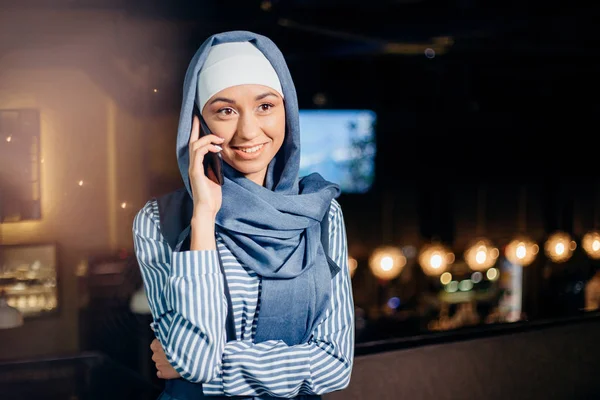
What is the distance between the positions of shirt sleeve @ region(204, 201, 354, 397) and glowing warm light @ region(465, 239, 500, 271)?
5.63 m

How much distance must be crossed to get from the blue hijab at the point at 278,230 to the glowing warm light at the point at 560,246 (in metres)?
5.81

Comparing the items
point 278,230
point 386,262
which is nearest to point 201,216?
point 278,230

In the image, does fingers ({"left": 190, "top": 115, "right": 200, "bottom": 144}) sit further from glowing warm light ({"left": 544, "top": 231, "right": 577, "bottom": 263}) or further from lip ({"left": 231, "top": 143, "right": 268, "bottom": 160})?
glowing warm light ({"left": 544, "top": 231, "right": 577, "bottom": 263})

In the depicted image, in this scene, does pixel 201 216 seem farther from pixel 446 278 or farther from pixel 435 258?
pixel 446 278

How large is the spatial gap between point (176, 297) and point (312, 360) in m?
0.27

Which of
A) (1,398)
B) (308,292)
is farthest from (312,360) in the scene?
(1,398)

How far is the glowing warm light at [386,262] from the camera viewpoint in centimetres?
625

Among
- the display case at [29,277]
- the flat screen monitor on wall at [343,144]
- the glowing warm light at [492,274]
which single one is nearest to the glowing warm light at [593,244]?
the flat screen monitor on wall at [343,144]

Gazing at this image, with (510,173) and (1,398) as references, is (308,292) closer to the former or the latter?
(1,398)

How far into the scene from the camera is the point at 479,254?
6.64 meters

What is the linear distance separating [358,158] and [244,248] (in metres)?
4.59

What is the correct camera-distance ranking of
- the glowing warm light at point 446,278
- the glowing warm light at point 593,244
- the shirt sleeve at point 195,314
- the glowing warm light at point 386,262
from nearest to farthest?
the shirt sleeve at point 195,314 → the glowing warm light at point 593,244 → the glowing warm light at point 386,262 → the glowing warm light at point 446,278

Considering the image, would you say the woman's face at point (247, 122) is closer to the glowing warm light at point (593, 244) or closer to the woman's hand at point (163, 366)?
the woman's hand at point (163, 366)

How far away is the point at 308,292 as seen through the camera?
1219 mm
